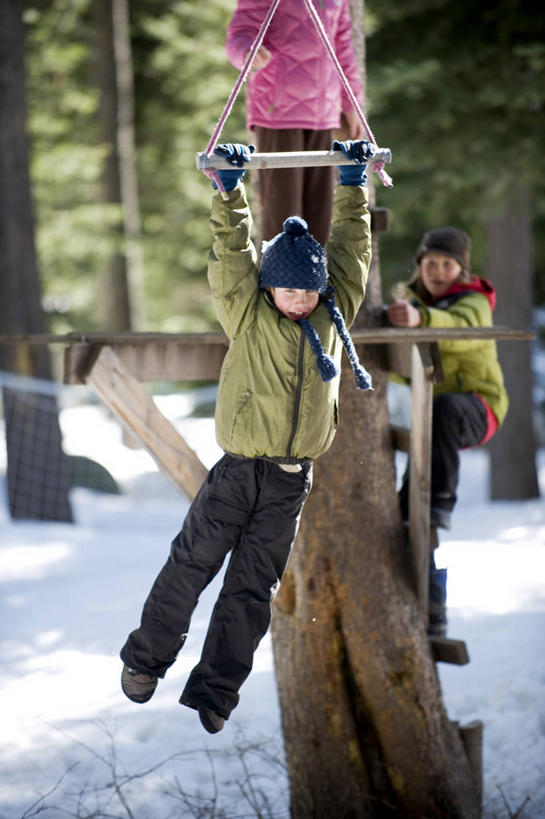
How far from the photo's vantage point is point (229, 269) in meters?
2.94

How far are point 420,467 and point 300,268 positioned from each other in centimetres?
129

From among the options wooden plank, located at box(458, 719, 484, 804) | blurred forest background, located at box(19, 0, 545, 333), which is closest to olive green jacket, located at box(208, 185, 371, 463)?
wooden plank, located at box(458, 719, 484, 804)

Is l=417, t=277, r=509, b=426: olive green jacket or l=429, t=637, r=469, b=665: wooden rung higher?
l=417, t=277, r=509, b=426: olive green jacket

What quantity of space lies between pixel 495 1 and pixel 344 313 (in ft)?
22.5

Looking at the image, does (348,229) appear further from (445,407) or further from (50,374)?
(50,374)

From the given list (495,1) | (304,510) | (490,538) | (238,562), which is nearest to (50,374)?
(490,538)

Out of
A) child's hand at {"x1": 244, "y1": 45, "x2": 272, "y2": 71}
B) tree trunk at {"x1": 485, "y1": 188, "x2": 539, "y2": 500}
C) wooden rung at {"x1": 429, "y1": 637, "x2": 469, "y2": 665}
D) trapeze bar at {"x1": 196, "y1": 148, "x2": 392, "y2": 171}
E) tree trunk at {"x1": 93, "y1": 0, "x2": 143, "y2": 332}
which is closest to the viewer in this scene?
trapeze bar at {"x1": 196, "y1": 148, "x2": 392, "y2": 171}

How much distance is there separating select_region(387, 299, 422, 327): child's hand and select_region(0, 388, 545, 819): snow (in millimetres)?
2014

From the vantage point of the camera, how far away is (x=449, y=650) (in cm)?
424

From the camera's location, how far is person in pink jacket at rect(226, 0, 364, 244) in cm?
348

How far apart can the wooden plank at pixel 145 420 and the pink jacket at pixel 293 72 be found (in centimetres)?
107

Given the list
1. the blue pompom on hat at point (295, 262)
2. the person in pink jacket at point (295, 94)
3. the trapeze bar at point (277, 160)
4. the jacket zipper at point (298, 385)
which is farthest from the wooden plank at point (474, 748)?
the trapeze bar at point (277, 160)

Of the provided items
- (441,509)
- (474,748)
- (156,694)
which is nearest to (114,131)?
(156,694)

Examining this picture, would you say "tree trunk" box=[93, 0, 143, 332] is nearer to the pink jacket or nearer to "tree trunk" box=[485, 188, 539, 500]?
"tree trunk" box=[485, 188, 539, 500]
